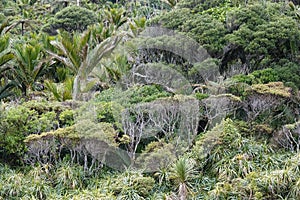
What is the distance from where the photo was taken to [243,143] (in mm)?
12109

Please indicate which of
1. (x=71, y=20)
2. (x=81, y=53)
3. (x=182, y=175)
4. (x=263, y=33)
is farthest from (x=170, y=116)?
(x=71, y=20)

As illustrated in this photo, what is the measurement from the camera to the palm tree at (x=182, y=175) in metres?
10.8

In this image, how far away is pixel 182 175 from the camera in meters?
10.9

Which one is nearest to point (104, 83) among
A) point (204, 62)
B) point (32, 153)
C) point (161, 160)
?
point (204, 62)

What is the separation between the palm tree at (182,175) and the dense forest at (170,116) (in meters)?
0.03

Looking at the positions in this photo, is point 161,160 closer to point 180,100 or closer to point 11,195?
point 180,100

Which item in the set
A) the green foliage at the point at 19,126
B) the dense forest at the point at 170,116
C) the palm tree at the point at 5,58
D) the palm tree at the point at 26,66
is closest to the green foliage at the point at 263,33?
the dense forest at the point at 170,116

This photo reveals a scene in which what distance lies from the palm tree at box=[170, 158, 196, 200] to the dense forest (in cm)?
3

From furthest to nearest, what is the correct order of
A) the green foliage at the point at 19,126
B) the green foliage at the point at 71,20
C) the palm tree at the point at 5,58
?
the green foliage at the point at 71,20 → the palm tree at the point at 5,58 → the green foliage at the point at 19,126

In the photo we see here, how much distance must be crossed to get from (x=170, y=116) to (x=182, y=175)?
2825 millimetres

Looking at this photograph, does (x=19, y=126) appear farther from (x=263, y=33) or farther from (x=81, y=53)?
(x=263, y=33)

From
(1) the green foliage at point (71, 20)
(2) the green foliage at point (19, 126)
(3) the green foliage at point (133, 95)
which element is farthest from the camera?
(1) the green foliage at point (71, 20)

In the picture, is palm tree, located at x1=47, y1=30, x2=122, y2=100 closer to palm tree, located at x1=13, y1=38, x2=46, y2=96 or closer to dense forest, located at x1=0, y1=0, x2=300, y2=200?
dense forest, located at x1=0, y1=0, x2=300, y2=200

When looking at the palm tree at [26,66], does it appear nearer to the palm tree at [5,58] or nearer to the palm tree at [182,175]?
the palm tree at [5,58]
